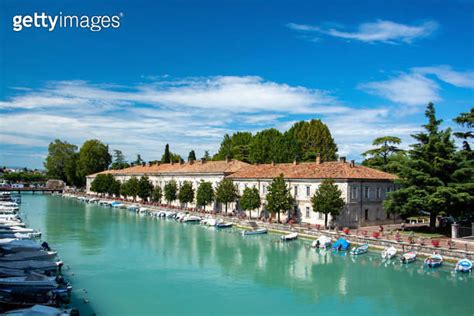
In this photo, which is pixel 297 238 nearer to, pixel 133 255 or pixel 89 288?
pixel 133 255

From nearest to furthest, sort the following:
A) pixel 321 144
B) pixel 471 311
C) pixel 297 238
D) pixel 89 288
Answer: pixel 471 311 → pixel 89 288 → pixel 297 238 → pixel 321 144

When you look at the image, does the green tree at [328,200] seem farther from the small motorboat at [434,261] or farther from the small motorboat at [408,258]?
the small motorboat at [434,261]

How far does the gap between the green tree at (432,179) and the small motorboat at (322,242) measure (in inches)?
275

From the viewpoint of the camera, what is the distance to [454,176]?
37969 mm

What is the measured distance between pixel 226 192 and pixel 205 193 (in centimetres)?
534

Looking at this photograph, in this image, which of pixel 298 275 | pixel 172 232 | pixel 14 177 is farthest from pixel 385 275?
pixel 14 177

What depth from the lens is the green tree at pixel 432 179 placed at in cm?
3653

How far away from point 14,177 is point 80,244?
127 meters

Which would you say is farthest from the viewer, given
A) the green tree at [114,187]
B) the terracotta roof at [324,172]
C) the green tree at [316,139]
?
the green tree at [114,187]

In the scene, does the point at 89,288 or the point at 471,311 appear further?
the point at 89,288

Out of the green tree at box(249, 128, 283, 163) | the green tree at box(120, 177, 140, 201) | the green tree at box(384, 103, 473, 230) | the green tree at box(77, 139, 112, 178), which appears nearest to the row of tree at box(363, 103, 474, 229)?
the green tree at box(384, 103, 473, 230)

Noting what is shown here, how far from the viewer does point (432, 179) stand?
3756 cm

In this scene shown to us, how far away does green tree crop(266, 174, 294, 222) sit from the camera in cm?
4744

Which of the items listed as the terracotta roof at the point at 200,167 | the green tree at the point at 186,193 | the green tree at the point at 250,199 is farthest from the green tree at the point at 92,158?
the green tree at the point at 250,199
